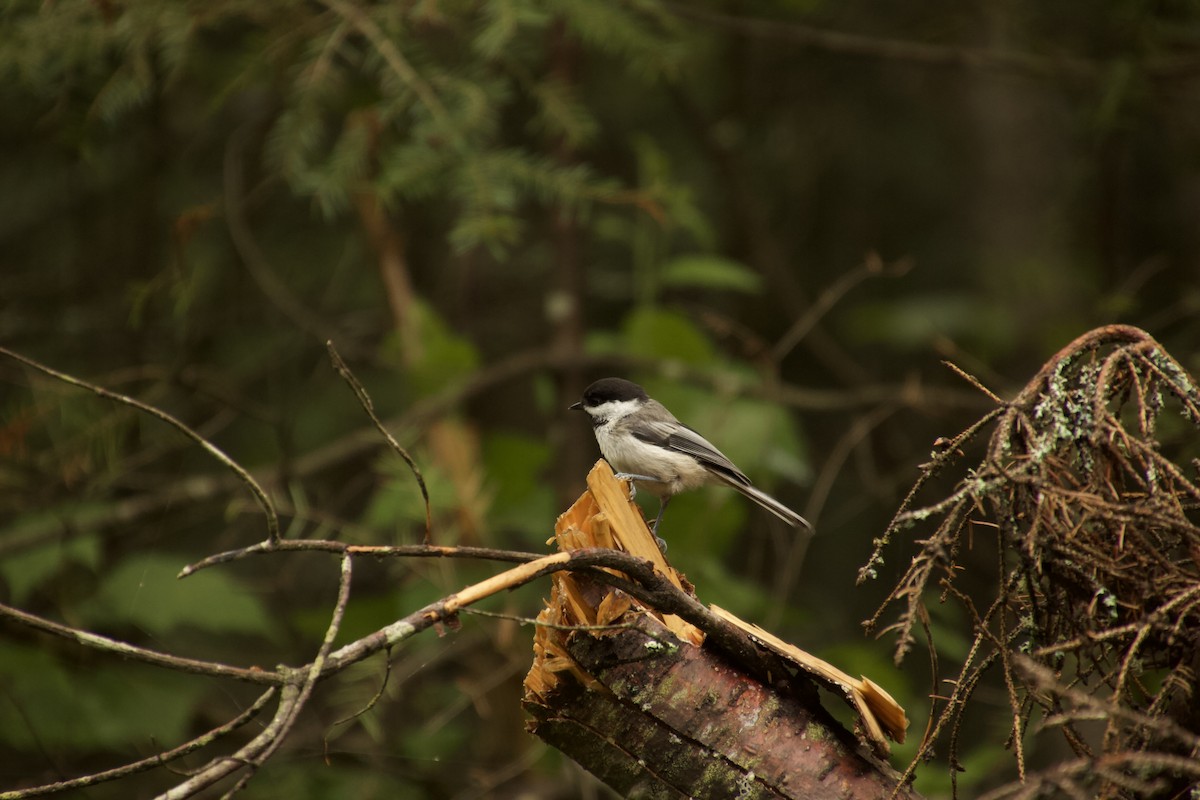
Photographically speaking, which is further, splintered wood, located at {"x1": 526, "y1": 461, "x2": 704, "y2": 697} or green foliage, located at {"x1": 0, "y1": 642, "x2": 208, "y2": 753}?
green foliage, located at {"x1": 0, "y1": 642, "x2": 208, "y2": 753}

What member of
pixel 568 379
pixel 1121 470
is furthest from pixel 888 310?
pixel 1121 470

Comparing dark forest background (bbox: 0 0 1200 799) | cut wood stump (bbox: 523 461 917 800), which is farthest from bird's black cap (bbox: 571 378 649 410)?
cut wood stump (bbox: 523 461 917 800)

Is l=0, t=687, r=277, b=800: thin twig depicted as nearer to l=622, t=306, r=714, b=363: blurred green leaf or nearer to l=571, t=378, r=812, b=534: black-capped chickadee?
l=571, t=378, r=812, b=534: black-capped chickadee

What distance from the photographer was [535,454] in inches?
208

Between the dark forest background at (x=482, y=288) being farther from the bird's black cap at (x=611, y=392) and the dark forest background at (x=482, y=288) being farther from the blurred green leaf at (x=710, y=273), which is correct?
the bird's black cap at (x=611, y=392)

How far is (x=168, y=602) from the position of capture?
15.4 ft

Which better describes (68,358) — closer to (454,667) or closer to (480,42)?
(454,667)

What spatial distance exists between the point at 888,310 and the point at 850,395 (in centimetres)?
200

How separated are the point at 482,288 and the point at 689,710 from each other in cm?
495

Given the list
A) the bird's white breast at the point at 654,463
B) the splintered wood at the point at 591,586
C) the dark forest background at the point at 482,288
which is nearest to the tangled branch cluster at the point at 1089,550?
the splintered wood at the point at 591,586

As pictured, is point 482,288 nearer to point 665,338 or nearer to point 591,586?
point 665,338

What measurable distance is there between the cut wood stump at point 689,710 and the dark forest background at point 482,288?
0.83 metres

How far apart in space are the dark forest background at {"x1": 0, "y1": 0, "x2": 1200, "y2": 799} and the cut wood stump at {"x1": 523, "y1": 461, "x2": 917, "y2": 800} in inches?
32.7

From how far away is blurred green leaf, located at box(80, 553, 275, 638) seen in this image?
4.64 meters
